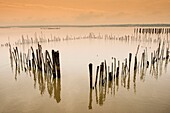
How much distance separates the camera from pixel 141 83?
3.41 metres

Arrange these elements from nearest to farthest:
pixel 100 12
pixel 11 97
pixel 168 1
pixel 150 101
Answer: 1. pixel 150 101
2. pixel 11 97
3. pixel 168 1
4. pixel 100 12

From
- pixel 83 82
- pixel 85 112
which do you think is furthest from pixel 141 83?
pixel 85 112

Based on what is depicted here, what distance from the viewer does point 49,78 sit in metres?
3.58

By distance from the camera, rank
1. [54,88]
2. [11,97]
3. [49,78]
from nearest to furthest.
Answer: [11,97], [54,88], [49,78]

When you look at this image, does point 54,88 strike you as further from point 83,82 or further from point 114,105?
point 114,105

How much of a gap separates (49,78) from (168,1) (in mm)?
2343

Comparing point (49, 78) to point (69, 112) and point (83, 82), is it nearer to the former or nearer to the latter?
point (83, 82)

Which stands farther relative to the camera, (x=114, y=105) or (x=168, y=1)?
(x=168, y=1)

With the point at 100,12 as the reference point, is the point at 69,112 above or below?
below

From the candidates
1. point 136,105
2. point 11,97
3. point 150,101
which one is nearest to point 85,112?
point 136,105

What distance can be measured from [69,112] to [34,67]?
1726 millimetres

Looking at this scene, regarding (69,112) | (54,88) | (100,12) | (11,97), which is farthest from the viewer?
(100,12)

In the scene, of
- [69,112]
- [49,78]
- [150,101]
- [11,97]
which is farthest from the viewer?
[49,78]

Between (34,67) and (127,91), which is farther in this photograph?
(34,67)
